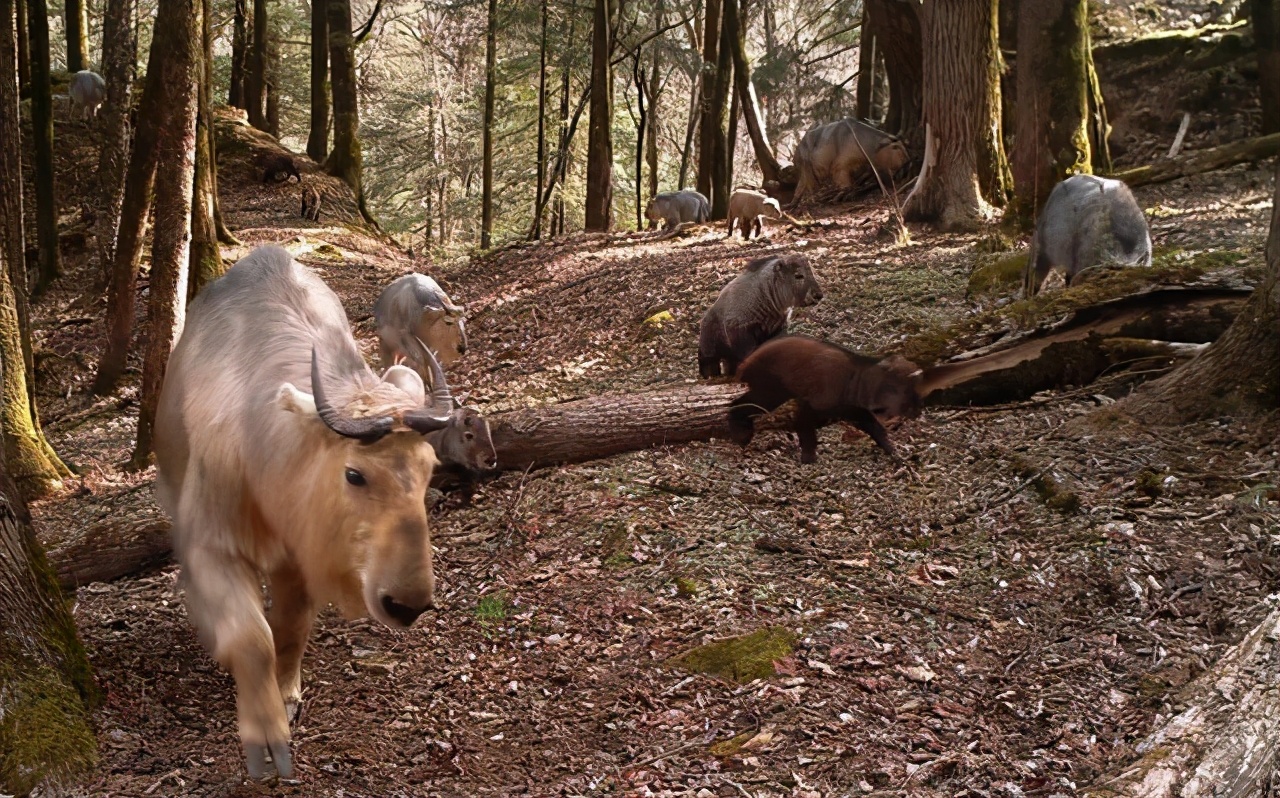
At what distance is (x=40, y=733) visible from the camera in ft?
13.1

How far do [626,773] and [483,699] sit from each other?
37.0 inches

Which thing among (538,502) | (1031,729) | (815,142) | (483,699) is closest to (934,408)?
(538,502)

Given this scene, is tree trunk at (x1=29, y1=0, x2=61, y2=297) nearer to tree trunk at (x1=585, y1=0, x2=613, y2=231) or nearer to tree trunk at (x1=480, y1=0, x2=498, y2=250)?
tree trunk at (x1=585, y1=0, x2=613, y2=231)

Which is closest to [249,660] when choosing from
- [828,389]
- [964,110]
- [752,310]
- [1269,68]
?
[828,389]

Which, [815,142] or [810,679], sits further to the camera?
[815,142]

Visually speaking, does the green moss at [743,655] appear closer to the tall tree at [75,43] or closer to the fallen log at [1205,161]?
the fallen log at [1205,161]

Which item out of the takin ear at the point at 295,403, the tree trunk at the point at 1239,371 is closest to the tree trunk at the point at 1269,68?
the tree trunk at the point at 1239,371

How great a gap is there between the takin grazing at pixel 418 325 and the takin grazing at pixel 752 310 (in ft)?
7.14

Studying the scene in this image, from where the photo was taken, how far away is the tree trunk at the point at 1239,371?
228 inches

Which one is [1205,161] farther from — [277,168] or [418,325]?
[277,168]

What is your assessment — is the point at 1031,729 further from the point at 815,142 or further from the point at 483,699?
the point at 815,142

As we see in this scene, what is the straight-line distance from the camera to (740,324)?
27.1ft

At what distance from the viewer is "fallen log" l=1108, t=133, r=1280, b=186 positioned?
12.1 meters

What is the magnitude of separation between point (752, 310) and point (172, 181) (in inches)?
176
